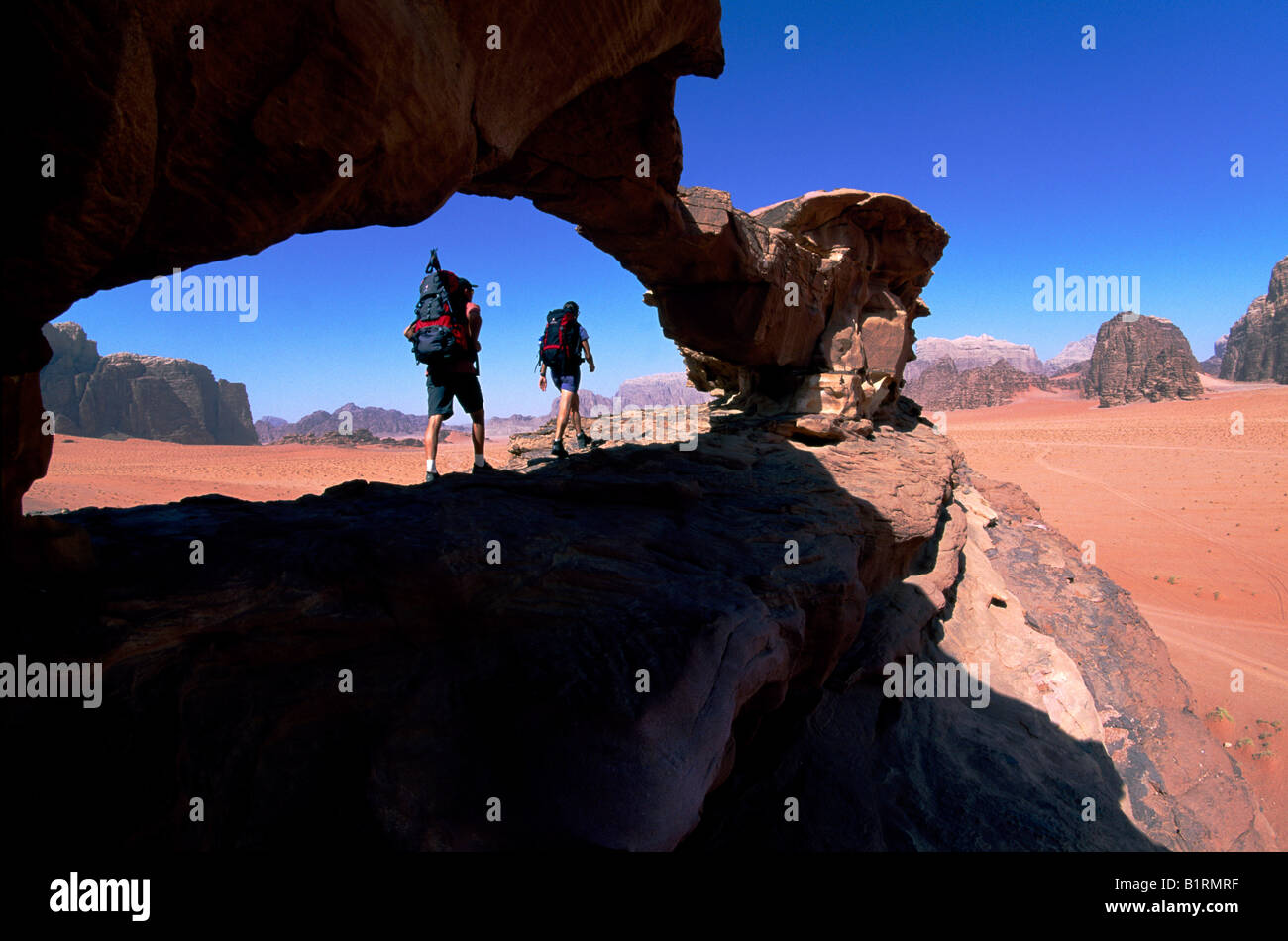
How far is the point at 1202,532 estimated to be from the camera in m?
14.1

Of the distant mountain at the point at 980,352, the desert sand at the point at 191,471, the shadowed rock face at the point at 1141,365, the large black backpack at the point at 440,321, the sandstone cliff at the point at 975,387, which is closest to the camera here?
the large black backpack at the point at 440,321

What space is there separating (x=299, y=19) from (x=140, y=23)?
53 centimetres

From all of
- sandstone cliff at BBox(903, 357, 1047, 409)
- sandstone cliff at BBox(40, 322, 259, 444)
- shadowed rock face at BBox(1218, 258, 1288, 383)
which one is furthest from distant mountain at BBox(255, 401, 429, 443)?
shadowed rock face at BBox(1218, 258, 1288, 383)

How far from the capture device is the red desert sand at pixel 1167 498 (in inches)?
290

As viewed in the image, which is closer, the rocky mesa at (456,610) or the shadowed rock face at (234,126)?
the shadowed rock face at (234,126)

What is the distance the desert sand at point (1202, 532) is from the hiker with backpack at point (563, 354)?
26.4 ft

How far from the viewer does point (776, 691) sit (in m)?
2.71

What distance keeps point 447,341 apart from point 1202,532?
18.9 metres

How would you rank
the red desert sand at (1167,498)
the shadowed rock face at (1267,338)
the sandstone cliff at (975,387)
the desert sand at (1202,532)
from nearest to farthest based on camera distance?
the desert sand at (1202,532) < the red desert sand at (1167,498) < the shadowed rock face at (1267,338) < the sandstone cliff at (975,387)

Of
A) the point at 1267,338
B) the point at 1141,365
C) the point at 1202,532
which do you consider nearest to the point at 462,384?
the point at 1202,532

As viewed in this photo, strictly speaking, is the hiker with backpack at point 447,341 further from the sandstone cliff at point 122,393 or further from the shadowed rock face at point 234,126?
the sandstone cliff at point 122,393

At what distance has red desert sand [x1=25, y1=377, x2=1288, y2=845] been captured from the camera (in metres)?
7.38

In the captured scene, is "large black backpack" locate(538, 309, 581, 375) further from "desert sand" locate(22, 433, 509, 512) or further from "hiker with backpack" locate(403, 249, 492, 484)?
"desert sand" locate(22, 433, 509, 512)

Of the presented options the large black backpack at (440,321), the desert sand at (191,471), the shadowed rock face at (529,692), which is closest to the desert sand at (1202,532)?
the shadowed rock face at (529,692)
